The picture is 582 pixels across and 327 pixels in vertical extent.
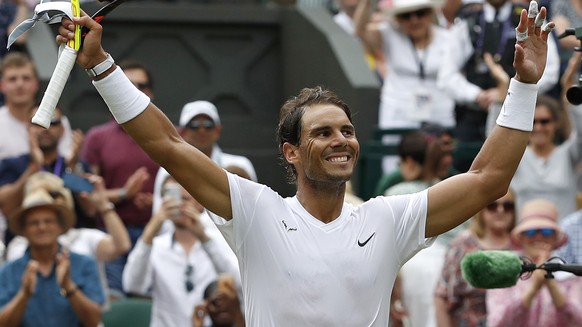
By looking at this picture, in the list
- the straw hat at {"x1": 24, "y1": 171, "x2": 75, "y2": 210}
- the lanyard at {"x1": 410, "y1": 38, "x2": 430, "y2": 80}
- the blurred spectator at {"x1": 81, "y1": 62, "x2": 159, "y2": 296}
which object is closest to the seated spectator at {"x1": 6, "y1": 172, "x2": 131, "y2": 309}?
the straw hat at {"x1": 24, "y1": 171, "x2": 75, "y2": 210}

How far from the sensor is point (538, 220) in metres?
8.72

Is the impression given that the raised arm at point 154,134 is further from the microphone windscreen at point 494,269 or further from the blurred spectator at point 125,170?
the blurred spectator at point 125,170

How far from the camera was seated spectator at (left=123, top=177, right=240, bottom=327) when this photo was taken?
8.91 metres

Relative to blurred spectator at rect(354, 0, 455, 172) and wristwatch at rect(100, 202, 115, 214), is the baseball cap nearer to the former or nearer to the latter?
wristwatch at rect(100, 202, 115, 214)

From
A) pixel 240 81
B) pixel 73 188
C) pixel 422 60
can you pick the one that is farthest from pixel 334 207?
pixel 240 81

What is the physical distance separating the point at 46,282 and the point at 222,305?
1.10m

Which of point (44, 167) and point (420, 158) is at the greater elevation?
point (44, 167)

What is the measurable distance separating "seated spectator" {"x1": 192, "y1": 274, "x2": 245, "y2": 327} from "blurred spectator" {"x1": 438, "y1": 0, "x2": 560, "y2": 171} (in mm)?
3228

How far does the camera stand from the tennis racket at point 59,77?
491 centimetres

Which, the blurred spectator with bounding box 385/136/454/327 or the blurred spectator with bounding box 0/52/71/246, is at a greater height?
the blurred spectator with bounding box 0/52/71/246

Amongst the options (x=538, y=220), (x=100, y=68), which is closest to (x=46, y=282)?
(x=538, y=220)

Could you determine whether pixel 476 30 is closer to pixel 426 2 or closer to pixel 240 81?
pixel 426 2

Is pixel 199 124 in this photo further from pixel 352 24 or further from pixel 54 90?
pixel 54 90

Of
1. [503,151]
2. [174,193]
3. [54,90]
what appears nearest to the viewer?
[54,90]
